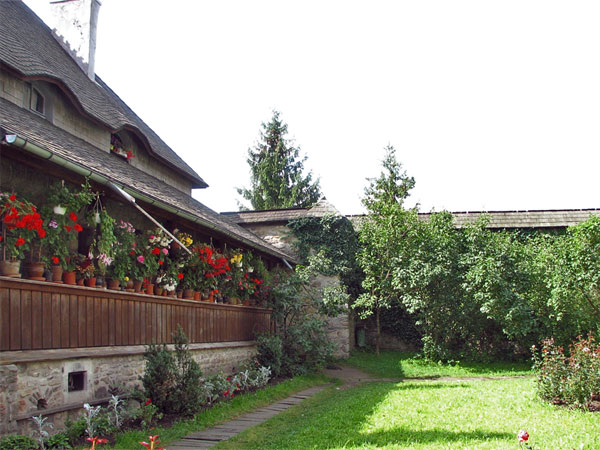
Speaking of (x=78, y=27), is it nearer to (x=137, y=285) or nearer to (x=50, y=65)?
(x=50, y=65)

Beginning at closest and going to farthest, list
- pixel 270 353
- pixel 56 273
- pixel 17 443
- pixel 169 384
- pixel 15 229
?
pixel 17 443 → pixel 15 229 → pixel 56 273 → pixel 169 384 → pixel 270 353

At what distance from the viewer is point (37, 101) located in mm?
10562

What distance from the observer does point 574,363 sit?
921cm

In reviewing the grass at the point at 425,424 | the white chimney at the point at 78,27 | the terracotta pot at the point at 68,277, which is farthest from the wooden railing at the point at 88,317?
the white chimney at the point at 78,27

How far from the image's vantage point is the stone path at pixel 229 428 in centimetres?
719

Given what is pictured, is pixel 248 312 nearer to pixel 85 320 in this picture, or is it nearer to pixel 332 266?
pixel 332 266

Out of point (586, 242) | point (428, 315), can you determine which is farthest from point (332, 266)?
point (586, 242)

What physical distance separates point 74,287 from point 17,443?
2205 mm

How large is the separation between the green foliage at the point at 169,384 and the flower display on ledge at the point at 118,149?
5.60 meters

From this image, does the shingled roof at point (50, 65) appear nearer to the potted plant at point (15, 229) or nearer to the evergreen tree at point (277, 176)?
the potted plant at point (15, 229)

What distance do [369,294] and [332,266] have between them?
1.51m

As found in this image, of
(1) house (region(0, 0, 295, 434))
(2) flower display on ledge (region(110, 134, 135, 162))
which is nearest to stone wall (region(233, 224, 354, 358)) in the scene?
(1) house (region(0, 0, 295, 434))

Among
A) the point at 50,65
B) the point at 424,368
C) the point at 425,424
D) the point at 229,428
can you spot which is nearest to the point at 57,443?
the point at 229,428

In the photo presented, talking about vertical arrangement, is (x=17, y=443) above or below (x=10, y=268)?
below
